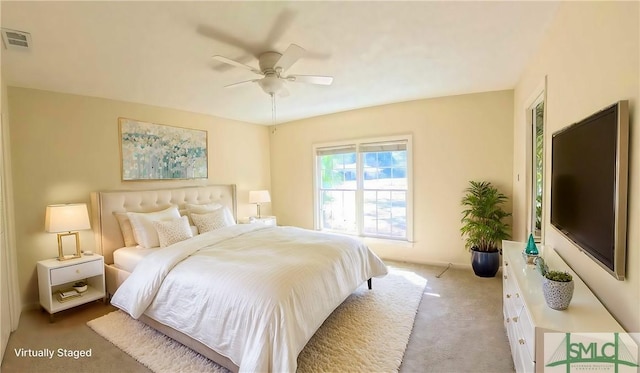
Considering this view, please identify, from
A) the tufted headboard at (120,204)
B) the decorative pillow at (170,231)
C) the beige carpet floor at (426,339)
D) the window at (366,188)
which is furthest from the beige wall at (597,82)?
the tufted headboard at (120,204)

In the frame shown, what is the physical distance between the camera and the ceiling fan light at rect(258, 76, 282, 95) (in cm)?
247

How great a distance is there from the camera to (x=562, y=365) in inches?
Result: 47.2

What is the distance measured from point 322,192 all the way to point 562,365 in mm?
4292

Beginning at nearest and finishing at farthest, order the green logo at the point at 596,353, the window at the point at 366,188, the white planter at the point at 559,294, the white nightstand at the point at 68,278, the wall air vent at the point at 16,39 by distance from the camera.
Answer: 1. the green logo at the point at 596,353
2. the white planter at the point at 559,294
3. the wall air vent at the point at 16,39
4. the white nightstand at the point at 68,278
5. the window at the point at 366,188

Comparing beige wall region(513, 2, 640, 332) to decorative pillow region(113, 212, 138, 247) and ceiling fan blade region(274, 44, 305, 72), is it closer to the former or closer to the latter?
ceiling fan blade region(274, 44, 305, 72)

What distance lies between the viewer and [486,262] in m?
3.55

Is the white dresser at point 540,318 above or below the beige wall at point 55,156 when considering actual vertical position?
below

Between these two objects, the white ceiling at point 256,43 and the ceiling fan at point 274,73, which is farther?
the ceiling fan at point 274,73

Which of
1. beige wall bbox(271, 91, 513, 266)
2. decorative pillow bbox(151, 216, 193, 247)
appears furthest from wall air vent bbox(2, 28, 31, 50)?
beige wall bbox(271, 91, 513, 266)

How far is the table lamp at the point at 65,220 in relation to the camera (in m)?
2.75

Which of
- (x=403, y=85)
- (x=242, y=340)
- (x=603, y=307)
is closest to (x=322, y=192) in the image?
(x=403, y=85)

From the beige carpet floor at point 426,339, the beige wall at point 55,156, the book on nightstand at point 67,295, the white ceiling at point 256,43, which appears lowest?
the beige carpet floor at point 426,339

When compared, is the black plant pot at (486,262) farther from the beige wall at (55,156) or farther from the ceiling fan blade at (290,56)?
the beige wall at (55,156)

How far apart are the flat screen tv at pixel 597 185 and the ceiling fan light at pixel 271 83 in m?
2.16
